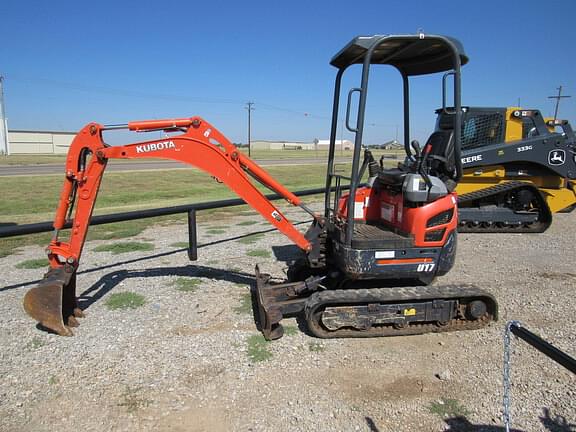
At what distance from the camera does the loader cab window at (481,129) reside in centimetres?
1083

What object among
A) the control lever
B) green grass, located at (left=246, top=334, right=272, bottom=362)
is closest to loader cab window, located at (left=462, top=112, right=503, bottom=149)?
the control lever

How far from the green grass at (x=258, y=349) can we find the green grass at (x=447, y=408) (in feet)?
4.77

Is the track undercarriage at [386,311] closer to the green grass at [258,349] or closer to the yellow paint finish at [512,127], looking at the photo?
the green grass at [258,349]

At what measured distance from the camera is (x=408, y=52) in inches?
198

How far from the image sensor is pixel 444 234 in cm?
459

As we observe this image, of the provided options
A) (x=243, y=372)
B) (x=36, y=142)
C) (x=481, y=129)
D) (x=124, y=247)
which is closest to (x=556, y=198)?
(x=481, y=129)

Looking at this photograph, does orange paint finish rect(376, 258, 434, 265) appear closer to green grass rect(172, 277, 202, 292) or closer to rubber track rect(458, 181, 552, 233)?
green grass rect(172, 277, 202, 292)

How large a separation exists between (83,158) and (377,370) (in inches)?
139

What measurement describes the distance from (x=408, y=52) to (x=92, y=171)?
143 inches

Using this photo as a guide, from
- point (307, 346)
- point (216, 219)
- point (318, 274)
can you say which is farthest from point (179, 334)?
point (216, 219)

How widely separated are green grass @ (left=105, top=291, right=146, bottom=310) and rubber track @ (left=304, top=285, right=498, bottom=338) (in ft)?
7.24

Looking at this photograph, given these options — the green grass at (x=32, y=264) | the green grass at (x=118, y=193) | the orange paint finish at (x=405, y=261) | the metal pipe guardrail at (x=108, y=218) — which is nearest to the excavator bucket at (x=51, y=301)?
the metal pipe guardrail at (x=108, y=218)

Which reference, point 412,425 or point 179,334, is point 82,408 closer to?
point 179,334

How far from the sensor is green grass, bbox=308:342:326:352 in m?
4.24
